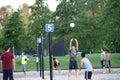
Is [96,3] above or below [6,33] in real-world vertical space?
above

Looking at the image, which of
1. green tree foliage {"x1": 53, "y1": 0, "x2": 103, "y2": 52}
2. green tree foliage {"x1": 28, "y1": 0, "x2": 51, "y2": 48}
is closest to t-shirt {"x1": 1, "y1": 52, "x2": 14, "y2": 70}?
green tree foliage {"x1": 53, "y1": 0, "x2": 103, "y2": 52}

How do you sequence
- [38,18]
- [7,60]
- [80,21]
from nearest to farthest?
1. [7,60]
2. [38,18]
3. [80,21]

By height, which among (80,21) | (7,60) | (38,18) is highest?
(38,18)

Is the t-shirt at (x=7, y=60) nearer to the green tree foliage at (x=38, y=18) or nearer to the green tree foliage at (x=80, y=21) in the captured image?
the green tree foliage at (x=80, y=21)

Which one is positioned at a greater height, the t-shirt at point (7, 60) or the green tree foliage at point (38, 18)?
the green tree foliage at point (38, 18)

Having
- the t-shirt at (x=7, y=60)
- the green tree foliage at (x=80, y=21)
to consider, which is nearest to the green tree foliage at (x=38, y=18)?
the green tree foliage at (x=80, y=21)

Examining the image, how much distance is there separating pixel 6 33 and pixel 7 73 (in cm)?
3216

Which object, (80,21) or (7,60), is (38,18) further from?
(7,60)

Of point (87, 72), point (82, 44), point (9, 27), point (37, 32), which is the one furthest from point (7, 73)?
point (82, 44)

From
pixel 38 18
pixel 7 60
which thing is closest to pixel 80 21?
pixel 38 18

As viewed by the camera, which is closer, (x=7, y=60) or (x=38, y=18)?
(x=7, y=60)

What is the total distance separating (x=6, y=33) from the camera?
4959 centimetres

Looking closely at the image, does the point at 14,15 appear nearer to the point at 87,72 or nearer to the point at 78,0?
the point at 78,0

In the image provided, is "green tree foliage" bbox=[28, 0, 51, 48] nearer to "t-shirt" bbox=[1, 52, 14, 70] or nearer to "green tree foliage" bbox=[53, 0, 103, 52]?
"green tree foliage" bbox=[53, 0, 103, 52]
